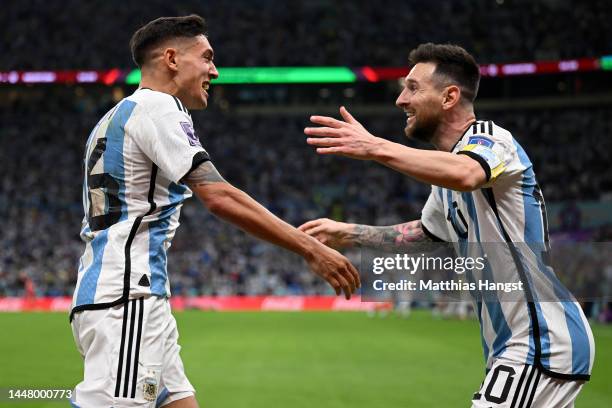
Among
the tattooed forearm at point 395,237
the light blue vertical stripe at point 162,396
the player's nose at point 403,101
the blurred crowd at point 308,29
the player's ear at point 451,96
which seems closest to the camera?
the light blue vertical stripe at point 162,396

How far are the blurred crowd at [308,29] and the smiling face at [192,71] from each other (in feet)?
137

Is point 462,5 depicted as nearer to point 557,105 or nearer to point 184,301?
point 557,105

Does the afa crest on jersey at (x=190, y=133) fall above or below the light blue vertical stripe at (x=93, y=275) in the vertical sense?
above

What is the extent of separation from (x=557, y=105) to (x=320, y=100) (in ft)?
45.0

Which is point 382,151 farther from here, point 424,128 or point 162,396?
point 162,396

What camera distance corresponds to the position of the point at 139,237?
157 inches

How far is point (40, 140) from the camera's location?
4506cm

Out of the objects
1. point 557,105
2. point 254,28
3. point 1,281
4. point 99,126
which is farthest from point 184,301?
point 99,126

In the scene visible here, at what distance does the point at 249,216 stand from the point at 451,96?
1378 mm

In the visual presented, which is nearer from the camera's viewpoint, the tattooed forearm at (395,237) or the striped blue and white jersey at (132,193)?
the striped blue and white jersey at (132,193)

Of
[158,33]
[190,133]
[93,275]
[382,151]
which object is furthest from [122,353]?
[158,33]

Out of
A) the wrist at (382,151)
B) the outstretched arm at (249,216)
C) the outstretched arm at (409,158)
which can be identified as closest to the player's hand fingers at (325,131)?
the outstretched arm at (409,158)

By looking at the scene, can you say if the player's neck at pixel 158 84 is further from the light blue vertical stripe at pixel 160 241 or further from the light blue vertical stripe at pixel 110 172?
the light blue vertical stripe at pixel 160 241

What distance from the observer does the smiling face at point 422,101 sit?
441 cm
